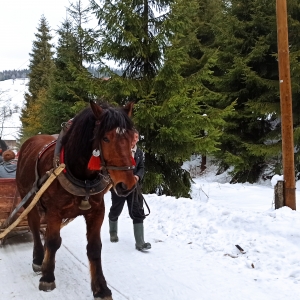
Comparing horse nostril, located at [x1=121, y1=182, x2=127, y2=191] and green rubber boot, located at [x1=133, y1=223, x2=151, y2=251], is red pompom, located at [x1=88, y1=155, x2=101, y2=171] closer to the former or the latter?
horse nostril, located at [x1=121, y1=182, x2=127, y2=191]

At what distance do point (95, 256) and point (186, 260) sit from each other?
5.07 ft

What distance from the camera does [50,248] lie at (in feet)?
12.0

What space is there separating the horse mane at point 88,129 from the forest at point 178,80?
2536mm

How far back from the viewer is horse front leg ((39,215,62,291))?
141 inches

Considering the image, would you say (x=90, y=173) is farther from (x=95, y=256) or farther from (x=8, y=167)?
(x=8, y=167)

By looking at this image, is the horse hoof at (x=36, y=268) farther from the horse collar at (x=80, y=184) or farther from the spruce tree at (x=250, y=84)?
the spruce tree at (x=250, y=84)

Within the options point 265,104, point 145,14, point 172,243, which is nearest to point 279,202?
point 172,243

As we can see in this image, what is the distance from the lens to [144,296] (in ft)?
12.0

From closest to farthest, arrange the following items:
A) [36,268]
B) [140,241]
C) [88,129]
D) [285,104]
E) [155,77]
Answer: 1. [88,129]
2. [36,268]
3. [140,241]
4. [285,104]
5. [155,77]

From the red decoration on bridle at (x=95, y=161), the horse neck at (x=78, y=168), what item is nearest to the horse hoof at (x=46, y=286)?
the horse neck at (x=78, y=168)

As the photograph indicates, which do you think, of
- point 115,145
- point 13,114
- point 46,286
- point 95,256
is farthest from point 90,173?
point 13,114

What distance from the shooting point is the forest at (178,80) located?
9.11 metres

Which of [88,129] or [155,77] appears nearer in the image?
[88,129]

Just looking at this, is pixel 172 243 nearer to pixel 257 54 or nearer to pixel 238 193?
pixel 238 193
